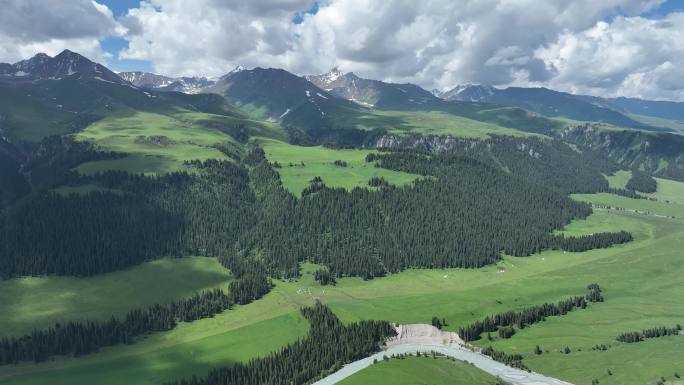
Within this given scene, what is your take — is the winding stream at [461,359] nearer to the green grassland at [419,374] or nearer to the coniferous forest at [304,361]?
the coniferous forest at [304,361]

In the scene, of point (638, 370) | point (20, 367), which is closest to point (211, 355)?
point (20, 367)

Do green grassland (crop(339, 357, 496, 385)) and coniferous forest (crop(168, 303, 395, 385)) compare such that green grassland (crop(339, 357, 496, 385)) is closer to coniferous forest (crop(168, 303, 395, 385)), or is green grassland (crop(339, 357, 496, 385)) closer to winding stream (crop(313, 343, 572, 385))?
winding stream (crop(313, 343, 572, 385))

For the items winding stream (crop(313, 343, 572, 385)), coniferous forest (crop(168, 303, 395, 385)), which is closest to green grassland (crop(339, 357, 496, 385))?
winding stream (crop(313, 343, 572, 385))

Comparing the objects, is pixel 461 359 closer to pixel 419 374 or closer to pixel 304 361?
pixel 419 374

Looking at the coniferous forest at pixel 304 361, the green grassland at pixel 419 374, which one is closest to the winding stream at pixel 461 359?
the coniferous forest at pixel 304 361

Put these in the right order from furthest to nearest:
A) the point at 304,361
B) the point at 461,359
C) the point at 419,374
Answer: the point at 461,359 < the point at 304,361 < the point at 419,374

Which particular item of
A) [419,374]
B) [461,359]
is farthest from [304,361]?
[461,359]

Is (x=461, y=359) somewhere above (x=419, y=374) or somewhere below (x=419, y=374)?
below

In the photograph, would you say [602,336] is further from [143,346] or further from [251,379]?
[143,346]
